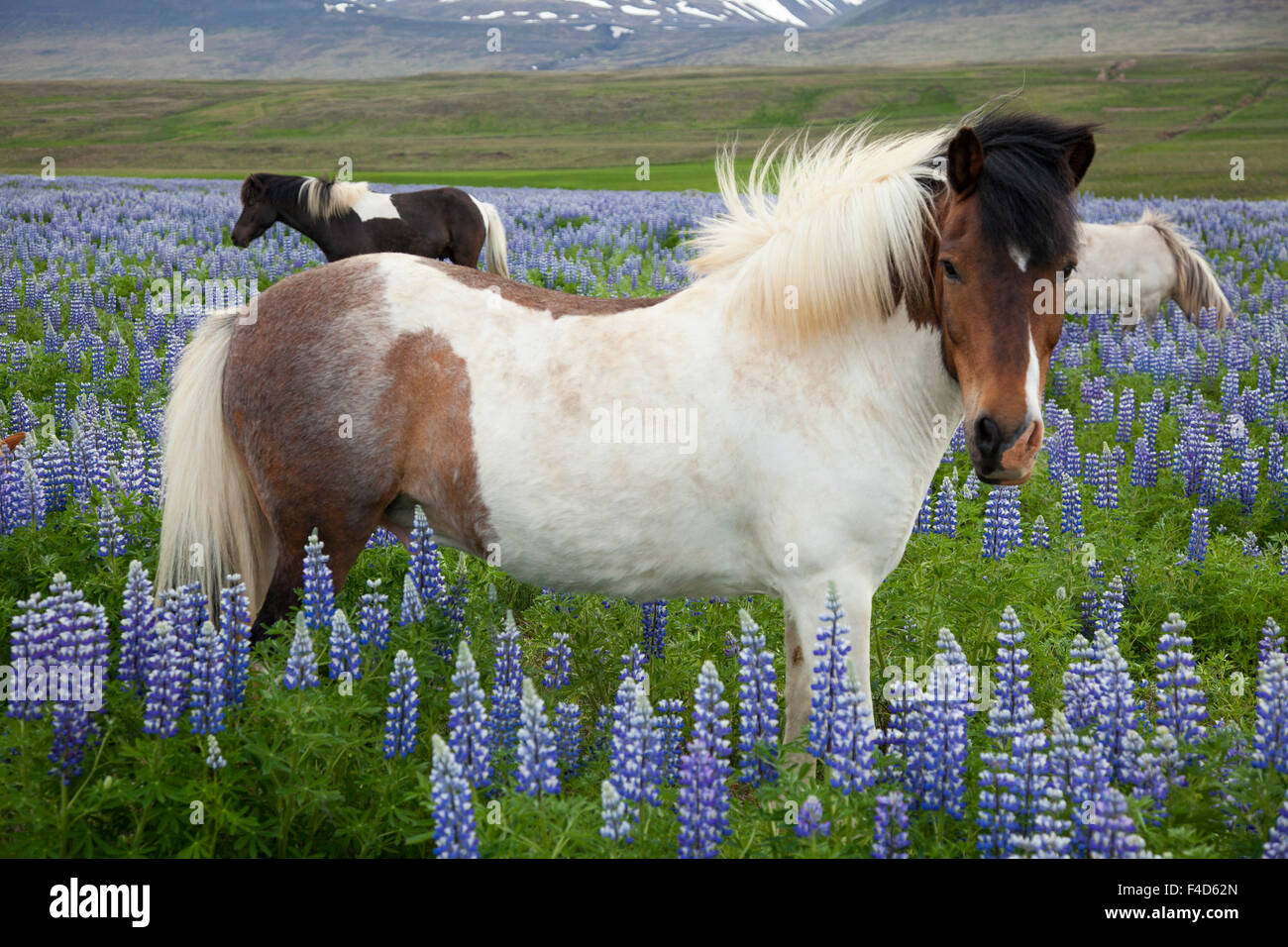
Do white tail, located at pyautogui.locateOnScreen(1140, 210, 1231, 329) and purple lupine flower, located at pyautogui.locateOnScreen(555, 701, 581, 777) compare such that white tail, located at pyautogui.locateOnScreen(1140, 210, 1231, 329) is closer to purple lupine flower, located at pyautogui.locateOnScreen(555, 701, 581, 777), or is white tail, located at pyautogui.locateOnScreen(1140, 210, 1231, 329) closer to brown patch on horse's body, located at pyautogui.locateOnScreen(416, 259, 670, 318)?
brown patch on horse's body, located at pyautogui.locateOnScreen(416, 259, 670, 318)

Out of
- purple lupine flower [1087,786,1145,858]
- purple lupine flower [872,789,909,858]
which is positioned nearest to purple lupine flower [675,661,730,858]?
purple lupine flower [872,789,909,858]

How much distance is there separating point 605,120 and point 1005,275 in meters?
110

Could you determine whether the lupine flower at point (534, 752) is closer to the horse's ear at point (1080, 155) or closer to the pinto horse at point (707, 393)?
the pinto horse at point (707, 393)

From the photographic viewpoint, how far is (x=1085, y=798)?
10.1ft

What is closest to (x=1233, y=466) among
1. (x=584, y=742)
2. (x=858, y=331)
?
(x=858, y=331)

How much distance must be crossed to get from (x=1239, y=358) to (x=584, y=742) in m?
10.1

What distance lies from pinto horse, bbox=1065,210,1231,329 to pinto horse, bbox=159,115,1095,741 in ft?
37.5

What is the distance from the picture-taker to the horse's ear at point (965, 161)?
346 cm

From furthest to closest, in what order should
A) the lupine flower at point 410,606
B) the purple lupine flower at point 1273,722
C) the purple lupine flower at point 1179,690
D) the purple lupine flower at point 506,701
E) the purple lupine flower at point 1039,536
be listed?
1. the purple lupine flower at point 1039,536
2. the lupine flower at point 410,606
3. the purple lupine flower at point 506,701
4. the purple lupine flower at point 1179,690
5. the purple lupine flower at point 1273,722

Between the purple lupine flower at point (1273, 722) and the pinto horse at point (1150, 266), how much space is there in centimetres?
1207

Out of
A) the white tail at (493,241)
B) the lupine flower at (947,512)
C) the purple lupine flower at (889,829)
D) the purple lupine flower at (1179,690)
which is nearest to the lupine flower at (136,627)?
the purple lupine flower at (889,829)

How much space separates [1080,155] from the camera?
3783 millimetres

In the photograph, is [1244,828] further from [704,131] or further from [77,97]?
[77,97]

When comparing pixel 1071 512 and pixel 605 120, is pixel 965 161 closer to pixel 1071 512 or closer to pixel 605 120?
pixel 1071 512
